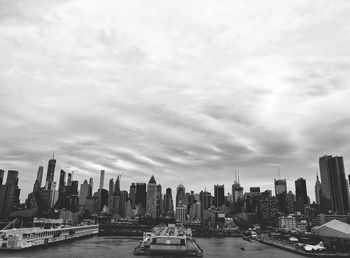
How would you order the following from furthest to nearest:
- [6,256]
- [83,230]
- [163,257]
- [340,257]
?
1. [83,230]
2. [340,257]
3. [163,257]
4. [6,256]

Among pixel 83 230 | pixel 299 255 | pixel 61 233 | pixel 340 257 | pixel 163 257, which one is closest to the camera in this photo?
pixel 163 257

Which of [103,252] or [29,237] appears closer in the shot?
[103,252]

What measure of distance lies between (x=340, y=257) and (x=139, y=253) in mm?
65372

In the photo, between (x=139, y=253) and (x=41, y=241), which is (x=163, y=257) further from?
(x=41, y=241)

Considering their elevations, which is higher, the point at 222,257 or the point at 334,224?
the point at 334,224

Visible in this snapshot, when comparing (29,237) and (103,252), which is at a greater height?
(29,237)

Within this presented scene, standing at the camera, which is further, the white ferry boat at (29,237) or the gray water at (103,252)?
the white ferry boat at (29,237)

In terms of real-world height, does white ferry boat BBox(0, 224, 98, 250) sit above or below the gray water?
above

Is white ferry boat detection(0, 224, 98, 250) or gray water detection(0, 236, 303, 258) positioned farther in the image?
white ferry boat detection(0, 224, 98, 250)

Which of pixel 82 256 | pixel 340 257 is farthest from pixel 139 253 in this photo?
pixel 340 257

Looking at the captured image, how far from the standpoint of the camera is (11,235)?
106 meters

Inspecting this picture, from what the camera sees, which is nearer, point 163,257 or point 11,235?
point 163,257

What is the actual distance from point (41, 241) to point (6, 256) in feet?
125

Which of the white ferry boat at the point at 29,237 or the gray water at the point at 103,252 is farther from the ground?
the white ferry boat at the point at 29,237
